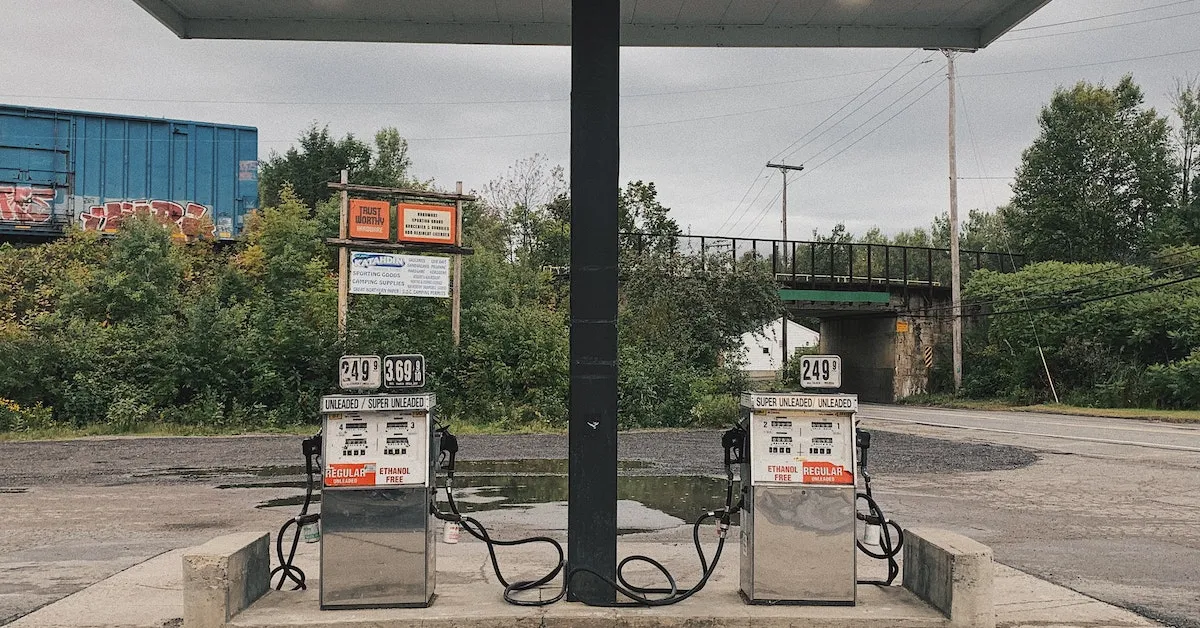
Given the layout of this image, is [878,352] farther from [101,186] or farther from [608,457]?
[608,457]

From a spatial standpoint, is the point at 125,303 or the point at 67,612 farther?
the point at 125,303

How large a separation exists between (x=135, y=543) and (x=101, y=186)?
23.1 m

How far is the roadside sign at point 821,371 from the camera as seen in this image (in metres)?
5.70

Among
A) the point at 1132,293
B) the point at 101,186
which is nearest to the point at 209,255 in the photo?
the point at 101,186

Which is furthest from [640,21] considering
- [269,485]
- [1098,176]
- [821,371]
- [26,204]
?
[1098,176]

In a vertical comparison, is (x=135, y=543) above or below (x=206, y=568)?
below

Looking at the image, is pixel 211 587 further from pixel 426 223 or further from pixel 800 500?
pixel 426 223

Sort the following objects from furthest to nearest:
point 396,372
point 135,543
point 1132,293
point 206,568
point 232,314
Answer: point 1132,293 → point 232,314 → point 135,543 → point 396,372 → point 206,568

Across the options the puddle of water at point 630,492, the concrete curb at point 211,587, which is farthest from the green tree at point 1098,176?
the concrete curb at point 211,587

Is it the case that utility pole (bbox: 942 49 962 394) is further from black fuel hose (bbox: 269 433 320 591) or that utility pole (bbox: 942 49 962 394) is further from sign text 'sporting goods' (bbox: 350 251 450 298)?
black fuel hose (bbox: 269 433 320 591)

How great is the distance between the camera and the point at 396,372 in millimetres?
5605

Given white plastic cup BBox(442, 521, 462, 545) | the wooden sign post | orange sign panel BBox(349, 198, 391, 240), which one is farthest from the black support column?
orange sign panel BBox(349, 198, 391, 240)

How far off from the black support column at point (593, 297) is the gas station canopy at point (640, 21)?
2.52m

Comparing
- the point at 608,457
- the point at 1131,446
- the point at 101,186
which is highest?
the point at 101,186
